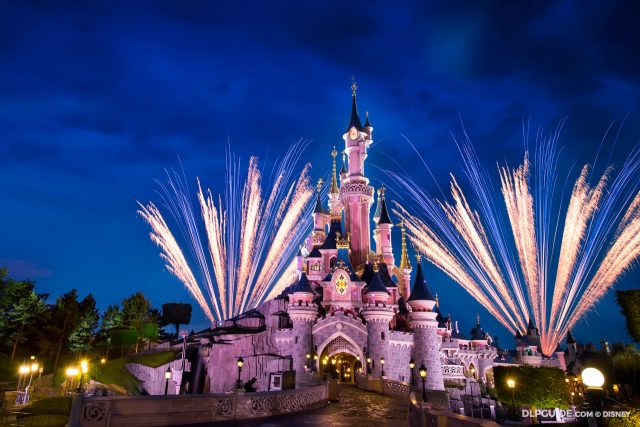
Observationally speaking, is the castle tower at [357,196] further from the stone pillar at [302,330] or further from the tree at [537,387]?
the tree at [537,387]

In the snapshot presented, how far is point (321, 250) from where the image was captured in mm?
54906

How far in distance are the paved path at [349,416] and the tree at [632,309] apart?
11.6 m

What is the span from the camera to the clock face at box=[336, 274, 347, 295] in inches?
1846

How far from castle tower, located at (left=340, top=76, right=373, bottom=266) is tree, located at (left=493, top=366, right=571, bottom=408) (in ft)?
90.1

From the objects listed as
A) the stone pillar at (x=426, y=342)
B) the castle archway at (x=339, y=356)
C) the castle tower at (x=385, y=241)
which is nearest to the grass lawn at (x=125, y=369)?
the castle archway at (x=339, y=356)

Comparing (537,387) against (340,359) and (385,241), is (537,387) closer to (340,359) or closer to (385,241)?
(340,359)

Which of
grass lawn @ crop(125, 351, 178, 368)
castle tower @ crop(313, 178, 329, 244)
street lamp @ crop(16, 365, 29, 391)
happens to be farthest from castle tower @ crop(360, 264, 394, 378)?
street lamp @ crop(16, 365, 29, 391)

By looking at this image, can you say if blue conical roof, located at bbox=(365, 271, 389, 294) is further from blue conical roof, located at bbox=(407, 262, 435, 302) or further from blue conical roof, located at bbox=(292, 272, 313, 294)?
blue conical roof, located at bbox=(292, 272, 313, 294)

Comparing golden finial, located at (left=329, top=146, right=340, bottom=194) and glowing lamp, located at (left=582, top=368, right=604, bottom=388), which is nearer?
glowing lamp, located at (left=582, top=368, right=604, bottom=388)

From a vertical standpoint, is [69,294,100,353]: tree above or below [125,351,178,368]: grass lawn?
above

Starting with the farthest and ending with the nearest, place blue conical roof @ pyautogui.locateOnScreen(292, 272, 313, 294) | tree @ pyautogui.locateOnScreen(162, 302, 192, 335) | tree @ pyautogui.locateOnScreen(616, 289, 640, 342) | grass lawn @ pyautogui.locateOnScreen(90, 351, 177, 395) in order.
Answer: tree @ pyautogui.locateOnScreen(162, 302, 192, 335) < blue conical roof @ pyautogui.locateOnScreen(292, 272, 313, 294) < grass lawn @ pyautogui.locateOnScreen(90, 351, 177, 395) < tree @ pyautogui.locateOnScreen(616, 289, 640, 342)

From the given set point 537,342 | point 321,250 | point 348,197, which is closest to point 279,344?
point 321,250

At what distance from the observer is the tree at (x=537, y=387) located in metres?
26.8

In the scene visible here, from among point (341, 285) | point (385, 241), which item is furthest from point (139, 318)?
point (385, 241)
